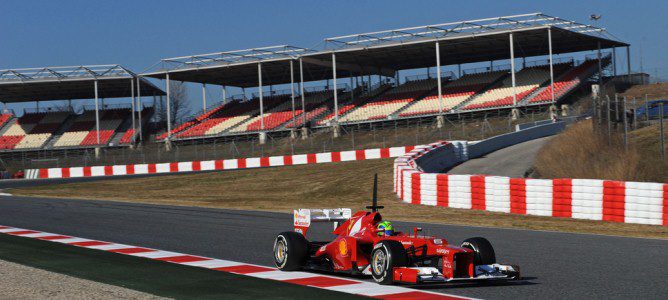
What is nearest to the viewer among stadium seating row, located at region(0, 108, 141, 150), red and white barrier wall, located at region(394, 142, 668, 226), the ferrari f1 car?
the ferrari f1 car

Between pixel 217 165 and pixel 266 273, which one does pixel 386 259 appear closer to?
pixel 266 273

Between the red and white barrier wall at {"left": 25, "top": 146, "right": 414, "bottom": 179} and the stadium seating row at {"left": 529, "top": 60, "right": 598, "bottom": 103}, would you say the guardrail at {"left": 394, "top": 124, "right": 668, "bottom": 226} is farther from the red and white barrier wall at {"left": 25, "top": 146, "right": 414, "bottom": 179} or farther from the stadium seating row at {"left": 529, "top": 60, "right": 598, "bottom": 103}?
the stadium seating row at {"left": 529, "top": 60, "right": 598, "bottom": 103}

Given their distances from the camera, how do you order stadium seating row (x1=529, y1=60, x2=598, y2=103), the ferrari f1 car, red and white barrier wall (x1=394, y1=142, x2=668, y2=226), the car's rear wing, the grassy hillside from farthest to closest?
stadium seating row (x1=529, y1=60, x2=598, y2=103), the grassy hillside, red and white barrier wall (x1=394, y1=142, x2=668, y2=226), the car's rear wing, the ferrari f1 car

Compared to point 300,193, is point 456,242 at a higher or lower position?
lower

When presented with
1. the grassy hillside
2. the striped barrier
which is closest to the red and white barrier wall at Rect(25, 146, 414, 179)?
the grassy hillside

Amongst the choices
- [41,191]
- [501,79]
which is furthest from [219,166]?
[501,79]

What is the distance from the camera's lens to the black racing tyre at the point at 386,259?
8.34m

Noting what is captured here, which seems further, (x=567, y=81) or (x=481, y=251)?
(x=567, y=81)

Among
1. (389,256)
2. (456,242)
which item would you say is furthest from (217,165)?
(389,256)

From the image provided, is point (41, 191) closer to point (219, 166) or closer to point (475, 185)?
point (219, 166)

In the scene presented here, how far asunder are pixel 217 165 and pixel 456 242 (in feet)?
115

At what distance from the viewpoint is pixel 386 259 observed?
841 cm

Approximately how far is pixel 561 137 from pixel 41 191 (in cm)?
1992

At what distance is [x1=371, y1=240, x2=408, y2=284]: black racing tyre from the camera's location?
328 inches
